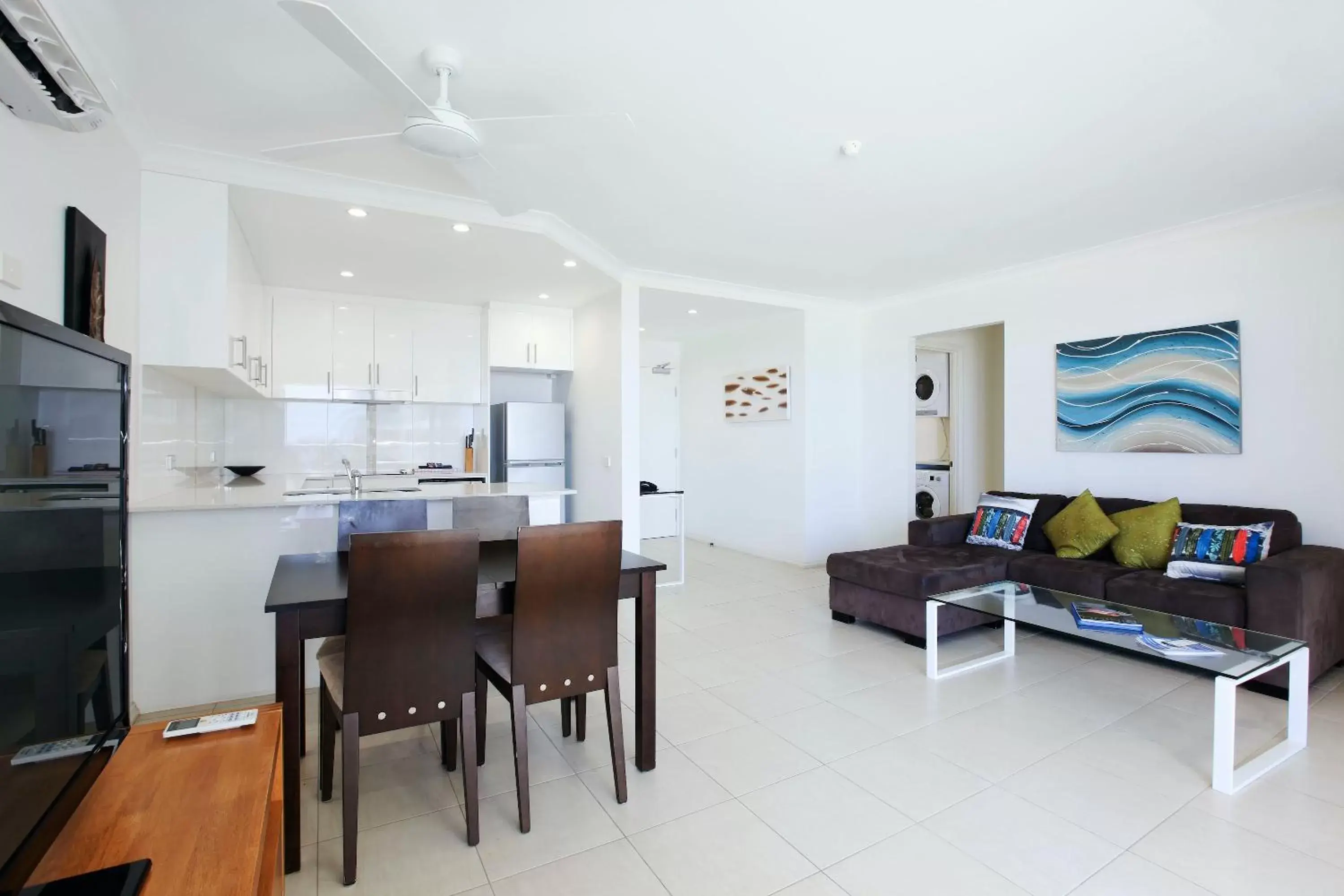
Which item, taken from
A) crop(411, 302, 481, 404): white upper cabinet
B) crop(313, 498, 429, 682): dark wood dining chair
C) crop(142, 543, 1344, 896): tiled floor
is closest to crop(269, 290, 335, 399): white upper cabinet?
crop(411, 302, 481, 404): white upper cabinet

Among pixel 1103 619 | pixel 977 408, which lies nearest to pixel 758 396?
pixel 977 408

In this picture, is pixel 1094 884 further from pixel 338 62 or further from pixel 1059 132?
pixel 338 62

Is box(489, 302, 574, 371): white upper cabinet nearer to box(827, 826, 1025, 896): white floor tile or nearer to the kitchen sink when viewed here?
the kitchen sink

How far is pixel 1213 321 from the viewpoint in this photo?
3713 millimetres

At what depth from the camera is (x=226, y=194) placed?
9.86 feet

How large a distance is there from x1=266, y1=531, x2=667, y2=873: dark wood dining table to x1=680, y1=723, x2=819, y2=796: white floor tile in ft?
0.78

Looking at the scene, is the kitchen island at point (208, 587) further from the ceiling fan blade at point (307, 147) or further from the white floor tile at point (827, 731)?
the white floor tile at point (827, 731)

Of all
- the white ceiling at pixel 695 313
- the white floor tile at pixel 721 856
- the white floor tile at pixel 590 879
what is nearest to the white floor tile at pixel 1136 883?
the white floor tile at pixel 721 856

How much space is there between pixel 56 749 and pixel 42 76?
1.62m

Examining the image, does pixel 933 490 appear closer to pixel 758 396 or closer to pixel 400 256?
pixel 758 396

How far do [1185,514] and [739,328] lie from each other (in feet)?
13.2

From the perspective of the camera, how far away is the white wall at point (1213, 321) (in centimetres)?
332

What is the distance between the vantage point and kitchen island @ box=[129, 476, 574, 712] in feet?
8.93

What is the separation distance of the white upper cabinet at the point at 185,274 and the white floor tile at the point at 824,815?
3.10 metres
